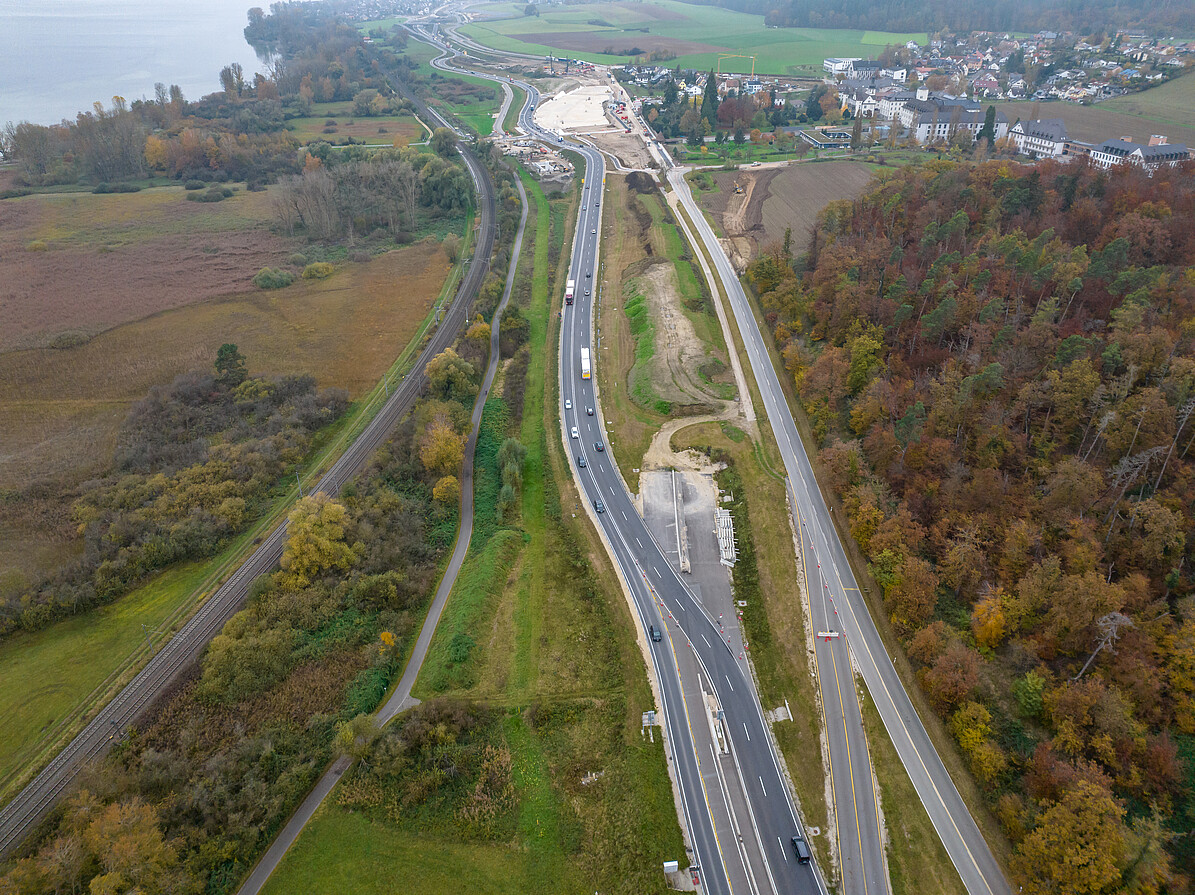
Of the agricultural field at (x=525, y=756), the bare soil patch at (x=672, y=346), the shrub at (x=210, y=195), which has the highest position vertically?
the shrub at (x=210, y=195)

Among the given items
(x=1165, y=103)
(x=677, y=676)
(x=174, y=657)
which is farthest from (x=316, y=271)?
(x=1165, y=103)

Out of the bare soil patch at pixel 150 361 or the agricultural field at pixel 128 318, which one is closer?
the bare soil patch at pixel 150 361

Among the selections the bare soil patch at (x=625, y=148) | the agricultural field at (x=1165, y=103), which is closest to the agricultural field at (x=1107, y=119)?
the agricultural field at (x=1165, y=103)

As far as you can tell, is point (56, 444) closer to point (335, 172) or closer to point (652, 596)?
point (652, 596)

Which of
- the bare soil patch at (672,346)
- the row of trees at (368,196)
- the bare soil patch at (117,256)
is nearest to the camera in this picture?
the bare soil patch at (672,346)

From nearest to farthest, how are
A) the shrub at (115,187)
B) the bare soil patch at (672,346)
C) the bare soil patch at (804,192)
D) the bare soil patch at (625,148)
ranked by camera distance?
the bare soil patch at (672,346) → the bare soil patch at (804,192) → the shrub at (115,187) → the bare soil patch at (625,148)

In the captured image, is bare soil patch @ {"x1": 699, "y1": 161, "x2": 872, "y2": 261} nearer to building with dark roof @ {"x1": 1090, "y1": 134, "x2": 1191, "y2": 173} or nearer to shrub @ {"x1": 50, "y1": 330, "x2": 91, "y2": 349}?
building with dark roof @ {"x1": 1090, "y1": 134, "x2": 1191, "y2": 173}

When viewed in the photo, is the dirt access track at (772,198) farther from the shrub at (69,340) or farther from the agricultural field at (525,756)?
the shrub at (69,340)

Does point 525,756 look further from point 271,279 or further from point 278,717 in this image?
point 271,279

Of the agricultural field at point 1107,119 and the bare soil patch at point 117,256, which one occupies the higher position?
the agricultural field at point 1107,119
